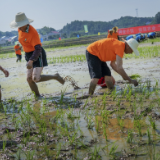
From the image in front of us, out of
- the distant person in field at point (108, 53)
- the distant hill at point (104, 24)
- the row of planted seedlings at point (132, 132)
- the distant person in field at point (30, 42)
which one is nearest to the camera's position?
the row of planted seedlings at point (132, 132)

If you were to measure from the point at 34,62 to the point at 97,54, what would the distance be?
1.15m

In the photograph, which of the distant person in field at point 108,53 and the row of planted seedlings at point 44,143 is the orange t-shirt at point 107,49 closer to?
the distant person in field at point 108,53

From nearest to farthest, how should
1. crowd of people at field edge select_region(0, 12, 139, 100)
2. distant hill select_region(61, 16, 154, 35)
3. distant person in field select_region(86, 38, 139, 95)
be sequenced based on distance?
distant person in field select_region(86, 38, 139, 95), crowd of people at field edge select_region(0, 12, 139, 100), distant hill select_region(61, 16, 154, 35)

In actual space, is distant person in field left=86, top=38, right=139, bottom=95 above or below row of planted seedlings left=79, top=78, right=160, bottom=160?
above

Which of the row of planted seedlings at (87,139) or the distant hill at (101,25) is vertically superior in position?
the distant hill at (101,25)

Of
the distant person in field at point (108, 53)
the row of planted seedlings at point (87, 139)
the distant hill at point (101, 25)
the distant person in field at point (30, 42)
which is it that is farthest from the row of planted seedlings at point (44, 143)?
the distant hill at point (101, 25)

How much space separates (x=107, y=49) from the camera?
4.01 metres

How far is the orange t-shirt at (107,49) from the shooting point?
3.86m

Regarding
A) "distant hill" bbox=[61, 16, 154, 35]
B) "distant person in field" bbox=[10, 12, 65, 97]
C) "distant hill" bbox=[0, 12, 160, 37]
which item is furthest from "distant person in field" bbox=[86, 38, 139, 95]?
"distant hill" bbox=[61, 16, 154, 35]

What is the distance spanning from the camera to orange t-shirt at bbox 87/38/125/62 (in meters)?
3.86

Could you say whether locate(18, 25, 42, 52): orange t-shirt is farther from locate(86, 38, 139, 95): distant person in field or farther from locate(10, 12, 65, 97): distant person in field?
locate(86, 38, 139, 95): distant person in field

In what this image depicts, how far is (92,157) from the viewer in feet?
6.18

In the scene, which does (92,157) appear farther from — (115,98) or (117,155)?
(115,98)

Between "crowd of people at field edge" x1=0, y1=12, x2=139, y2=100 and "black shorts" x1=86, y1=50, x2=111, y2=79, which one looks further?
"black shorts" x1=86, y1=50, x2=111, y2=79
